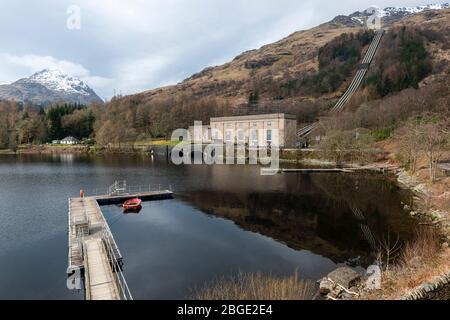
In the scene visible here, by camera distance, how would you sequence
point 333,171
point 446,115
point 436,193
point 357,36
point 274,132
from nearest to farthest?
point 436,193 → point 446,115 → point 333,171 → point 274,132 → point 357,36

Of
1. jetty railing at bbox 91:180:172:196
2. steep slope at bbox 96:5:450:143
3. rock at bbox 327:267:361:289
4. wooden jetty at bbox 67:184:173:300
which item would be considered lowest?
rock at bbox 327:267:361:289

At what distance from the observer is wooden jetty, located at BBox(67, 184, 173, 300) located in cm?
1439

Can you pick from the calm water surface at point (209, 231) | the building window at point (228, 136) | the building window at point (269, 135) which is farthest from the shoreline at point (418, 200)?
the building window at point (228, 136)

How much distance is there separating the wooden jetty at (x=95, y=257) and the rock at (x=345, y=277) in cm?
941

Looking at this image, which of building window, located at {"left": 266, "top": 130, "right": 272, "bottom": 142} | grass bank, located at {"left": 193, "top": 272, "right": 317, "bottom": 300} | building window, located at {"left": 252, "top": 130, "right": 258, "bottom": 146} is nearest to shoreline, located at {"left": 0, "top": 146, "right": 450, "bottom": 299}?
grass bank, located at {"left": 193, "top": 272, "right": 317, "bottom": 300}

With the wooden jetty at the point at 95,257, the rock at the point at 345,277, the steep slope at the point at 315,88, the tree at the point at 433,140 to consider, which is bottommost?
the rock at the point at 345,277

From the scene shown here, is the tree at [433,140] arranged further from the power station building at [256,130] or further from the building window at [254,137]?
the building window at [254,137]

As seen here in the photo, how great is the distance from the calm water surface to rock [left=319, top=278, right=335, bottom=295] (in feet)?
4.22

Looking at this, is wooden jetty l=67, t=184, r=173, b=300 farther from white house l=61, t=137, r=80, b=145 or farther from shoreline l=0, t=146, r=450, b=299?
white house l=61, t=137, r=80, b=145

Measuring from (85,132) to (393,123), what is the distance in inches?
4031

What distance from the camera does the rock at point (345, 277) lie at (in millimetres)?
15446
